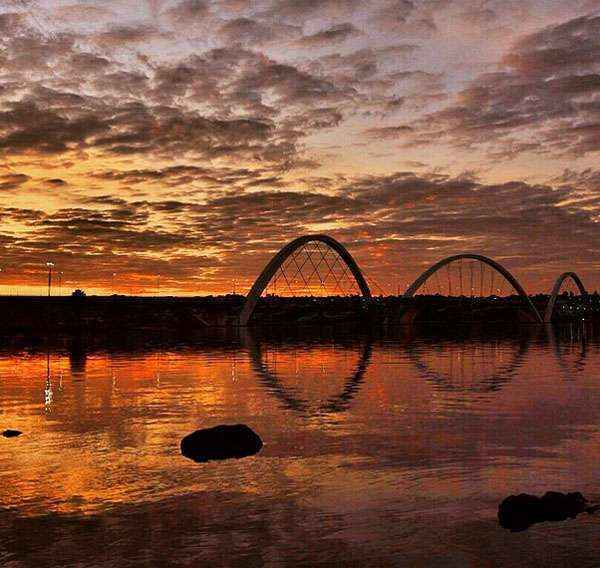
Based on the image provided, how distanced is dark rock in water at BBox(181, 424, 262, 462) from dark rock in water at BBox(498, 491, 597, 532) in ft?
34.2

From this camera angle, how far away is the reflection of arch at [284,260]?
6339 inches

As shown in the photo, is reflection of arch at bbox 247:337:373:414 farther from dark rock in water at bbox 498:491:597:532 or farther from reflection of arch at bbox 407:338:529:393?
dark rock in water at bbox 498:491:597:532

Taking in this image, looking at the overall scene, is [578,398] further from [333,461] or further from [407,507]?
[407,507]

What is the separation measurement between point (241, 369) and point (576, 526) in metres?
51.2

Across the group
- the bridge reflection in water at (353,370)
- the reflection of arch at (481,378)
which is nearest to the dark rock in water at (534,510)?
the bridge reflection in water at (353,370)

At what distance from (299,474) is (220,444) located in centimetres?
385

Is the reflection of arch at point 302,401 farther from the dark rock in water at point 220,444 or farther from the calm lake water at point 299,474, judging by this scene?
the dark rock in water at point 220,444

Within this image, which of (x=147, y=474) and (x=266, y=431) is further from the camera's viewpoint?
(x=266, y=431)

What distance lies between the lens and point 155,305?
17312 cm

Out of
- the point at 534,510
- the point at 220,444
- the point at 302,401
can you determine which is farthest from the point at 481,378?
the point at 534,510

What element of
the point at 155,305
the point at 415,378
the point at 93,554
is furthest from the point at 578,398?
the point at 155,305

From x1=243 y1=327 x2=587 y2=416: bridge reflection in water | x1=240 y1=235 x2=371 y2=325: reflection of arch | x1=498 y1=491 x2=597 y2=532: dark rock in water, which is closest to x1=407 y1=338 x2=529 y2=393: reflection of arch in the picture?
x1=243 y1=327 x2=587 y2=416: bridge reflection in water

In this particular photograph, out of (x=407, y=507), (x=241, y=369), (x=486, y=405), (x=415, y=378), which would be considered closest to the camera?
(x=407, y=507)

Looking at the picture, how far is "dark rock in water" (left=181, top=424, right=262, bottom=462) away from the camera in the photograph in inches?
1013
